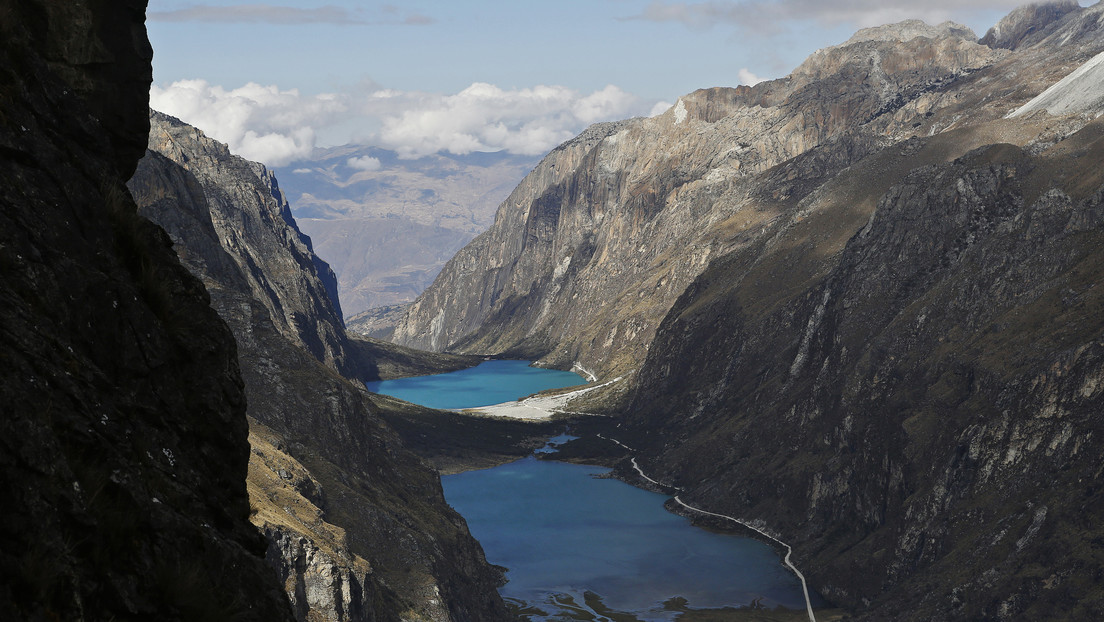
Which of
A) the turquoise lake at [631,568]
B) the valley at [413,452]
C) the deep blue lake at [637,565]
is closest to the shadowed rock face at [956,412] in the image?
the valley at [413,452]

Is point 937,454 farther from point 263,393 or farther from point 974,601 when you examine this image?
point 263,393

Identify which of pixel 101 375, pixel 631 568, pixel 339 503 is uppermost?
pixel 101 375

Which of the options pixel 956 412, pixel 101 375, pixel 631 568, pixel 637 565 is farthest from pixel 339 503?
pixel 637 565

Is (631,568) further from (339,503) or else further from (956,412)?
(339,503)

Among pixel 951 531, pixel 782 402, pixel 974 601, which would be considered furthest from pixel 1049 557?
pixel 782 402

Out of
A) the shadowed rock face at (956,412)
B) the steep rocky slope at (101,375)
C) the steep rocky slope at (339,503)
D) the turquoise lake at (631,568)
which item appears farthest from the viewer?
the turquoise lake at (631,568)

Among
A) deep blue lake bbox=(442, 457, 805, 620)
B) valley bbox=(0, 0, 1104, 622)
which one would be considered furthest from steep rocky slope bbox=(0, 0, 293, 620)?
deep blue lake bbox=(442, 457, 805, 620)

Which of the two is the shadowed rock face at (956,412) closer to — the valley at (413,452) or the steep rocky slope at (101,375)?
Answer: the valley at (413,452)

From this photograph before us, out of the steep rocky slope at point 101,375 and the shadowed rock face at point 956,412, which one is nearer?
→ the steep rocky slope at point 101,375
